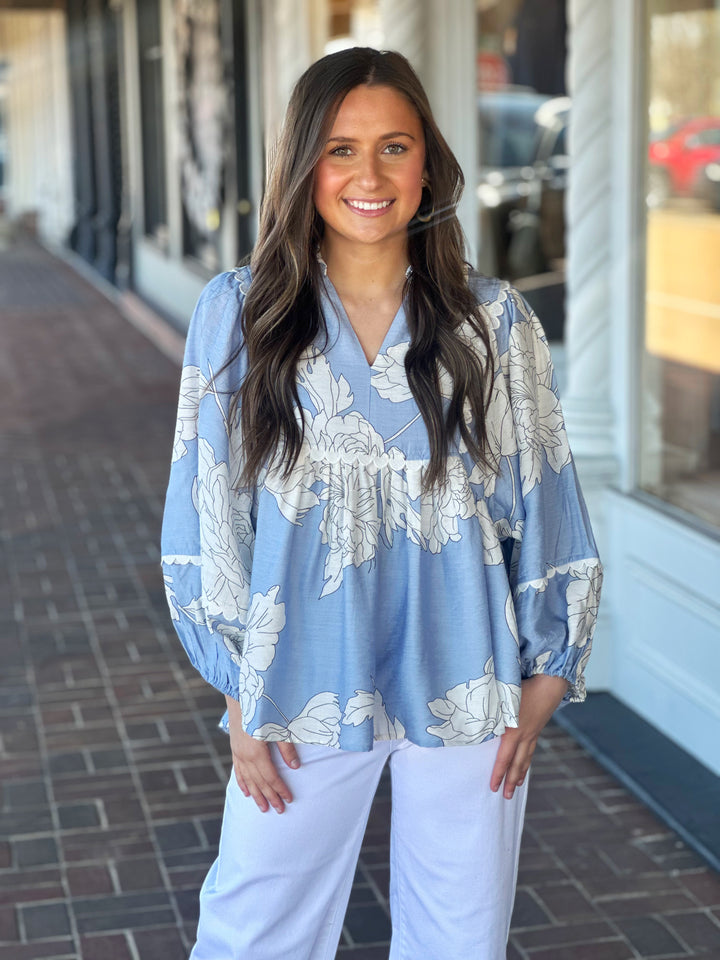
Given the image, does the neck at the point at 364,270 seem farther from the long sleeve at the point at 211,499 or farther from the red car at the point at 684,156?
the red car at the point at 684,156

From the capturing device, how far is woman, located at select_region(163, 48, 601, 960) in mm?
1798

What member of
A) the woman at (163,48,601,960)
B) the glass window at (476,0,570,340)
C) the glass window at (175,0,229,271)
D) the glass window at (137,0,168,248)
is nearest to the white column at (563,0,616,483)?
the glass window at (476,0,570,340)

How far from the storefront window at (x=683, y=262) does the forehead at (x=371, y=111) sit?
84.9 inches

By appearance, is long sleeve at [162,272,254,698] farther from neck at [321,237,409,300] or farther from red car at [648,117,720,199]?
red car at [648,117,720,199]

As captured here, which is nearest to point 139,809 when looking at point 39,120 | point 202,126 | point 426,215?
point 426,215

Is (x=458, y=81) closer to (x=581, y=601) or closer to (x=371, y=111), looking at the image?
(x=371, y=111)

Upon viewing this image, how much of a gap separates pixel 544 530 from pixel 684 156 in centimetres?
227

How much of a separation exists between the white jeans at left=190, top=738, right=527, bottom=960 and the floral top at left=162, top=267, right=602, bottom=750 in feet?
0.20

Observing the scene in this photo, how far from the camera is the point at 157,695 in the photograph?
4316 millimetres

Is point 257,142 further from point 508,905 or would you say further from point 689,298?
point 508,905

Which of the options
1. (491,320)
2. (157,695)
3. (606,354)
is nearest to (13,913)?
(157,695)

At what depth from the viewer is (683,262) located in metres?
3.87

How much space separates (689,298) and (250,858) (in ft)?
8.38

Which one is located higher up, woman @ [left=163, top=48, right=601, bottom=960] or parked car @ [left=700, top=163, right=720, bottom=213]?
parked car @ [left=700, top=163, right=720, bottom=213]
